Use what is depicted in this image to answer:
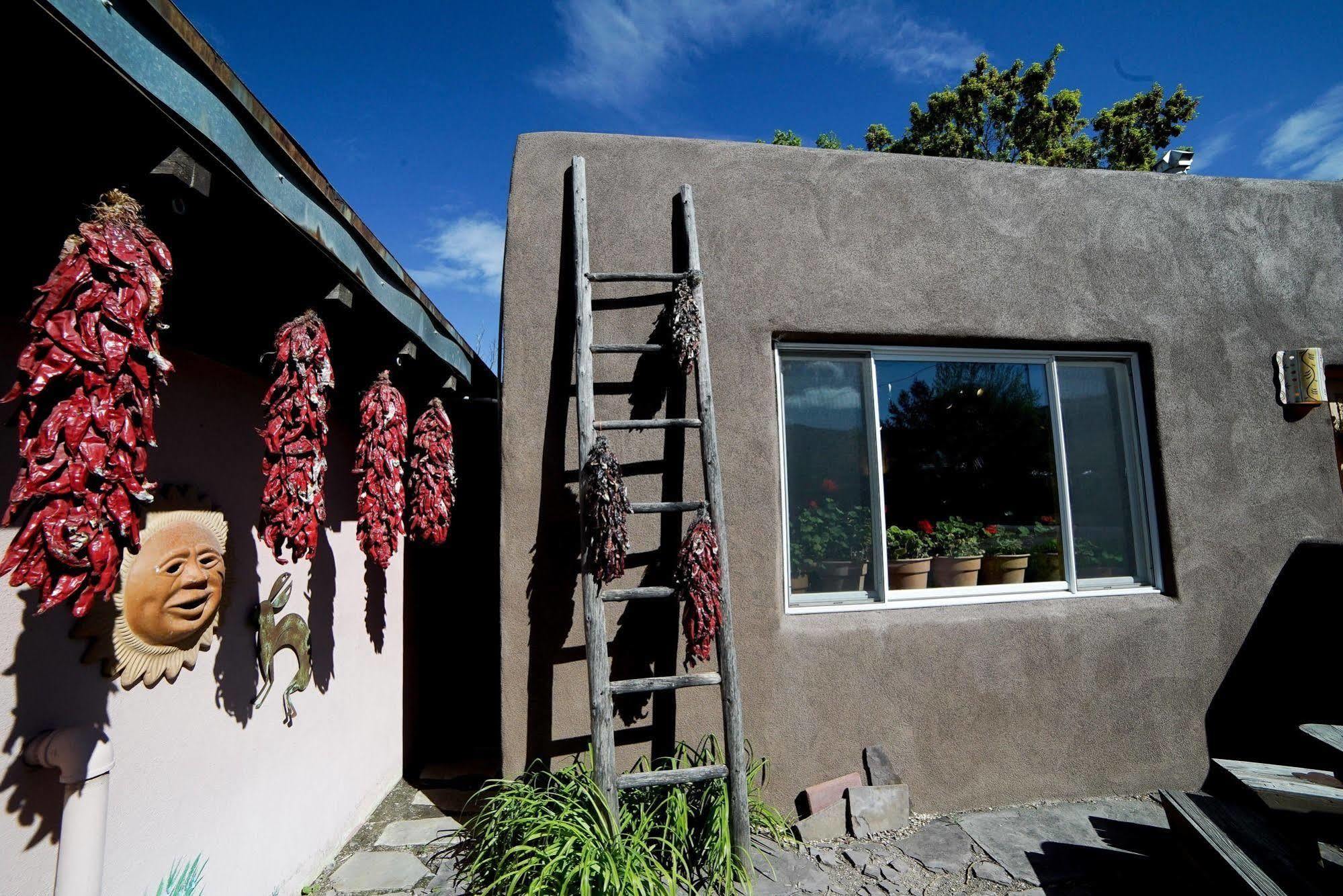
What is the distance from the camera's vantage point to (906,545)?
3746mm

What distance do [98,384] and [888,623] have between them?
3.33 m

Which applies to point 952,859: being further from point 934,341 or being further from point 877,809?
point 934,341

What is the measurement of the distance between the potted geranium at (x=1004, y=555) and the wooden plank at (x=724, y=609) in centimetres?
168

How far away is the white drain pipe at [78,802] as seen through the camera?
165 cm

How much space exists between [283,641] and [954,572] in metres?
3.44

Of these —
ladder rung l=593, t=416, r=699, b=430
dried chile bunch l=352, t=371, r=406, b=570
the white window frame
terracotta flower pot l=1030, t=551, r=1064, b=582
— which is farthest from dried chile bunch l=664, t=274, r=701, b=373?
terracotta flower pot l=1030, t=551, r=1064, b=582

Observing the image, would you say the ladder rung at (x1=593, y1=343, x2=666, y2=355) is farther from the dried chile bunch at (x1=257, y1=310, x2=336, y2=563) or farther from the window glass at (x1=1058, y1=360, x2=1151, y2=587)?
the window glass at (x1=1058, y1=360, x2=1151, y2=587)

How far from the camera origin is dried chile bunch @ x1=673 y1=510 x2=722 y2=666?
2980 mm

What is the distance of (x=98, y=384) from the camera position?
1.22 meters

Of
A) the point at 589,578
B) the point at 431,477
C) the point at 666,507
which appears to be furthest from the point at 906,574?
the point at 431,477

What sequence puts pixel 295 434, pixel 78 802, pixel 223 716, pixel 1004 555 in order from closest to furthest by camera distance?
pixel 78 802
pixel 295 434
pixel 223 716
pixel 1004 555

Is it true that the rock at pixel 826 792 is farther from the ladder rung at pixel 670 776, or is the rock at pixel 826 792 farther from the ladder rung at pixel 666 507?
the ladder rung at pixel 666 507

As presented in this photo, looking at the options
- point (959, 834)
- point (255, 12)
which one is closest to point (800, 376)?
point (959, 834)

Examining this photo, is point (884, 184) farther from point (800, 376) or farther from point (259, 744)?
point (259, 744)
